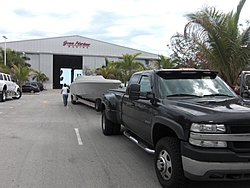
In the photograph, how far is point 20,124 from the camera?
1107cm

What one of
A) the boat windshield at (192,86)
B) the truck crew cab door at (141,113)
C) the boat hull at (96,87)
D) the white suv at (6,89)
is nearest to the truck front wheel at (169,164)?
the truck crew cab door at (141,113)

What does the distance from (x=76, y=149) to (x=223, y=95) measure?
3.79 meters

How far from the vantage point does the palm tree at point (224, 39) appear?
1144 centimetres

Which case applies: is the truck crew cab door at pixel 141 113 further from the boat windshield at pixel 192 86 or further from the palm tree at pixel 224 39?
the palm tree at pixel 224 39

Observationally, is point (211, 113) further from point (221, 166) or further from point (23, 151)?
point (23, 151)

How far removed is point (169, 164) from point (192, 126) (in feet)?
2.83

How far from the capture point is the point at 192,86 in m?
5.37

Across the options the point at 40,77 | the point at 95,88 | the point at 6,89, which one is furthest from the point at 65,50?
the point at 95,88

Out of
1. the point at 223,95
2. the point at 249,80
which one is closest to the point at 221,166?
the point at 223,95

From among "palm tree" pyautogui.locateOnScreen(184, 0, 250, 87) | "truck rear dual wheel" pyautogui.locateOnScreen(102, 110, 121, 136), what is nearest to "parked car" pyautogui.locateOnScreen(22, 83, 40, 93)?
"palm tree" pyautogui.locateOnScreen(184, 0, 250, 87)

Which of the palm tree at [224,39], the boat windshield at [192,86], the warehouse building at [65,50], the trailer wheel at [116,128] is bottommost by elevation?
the trailer wheel at [116,128]

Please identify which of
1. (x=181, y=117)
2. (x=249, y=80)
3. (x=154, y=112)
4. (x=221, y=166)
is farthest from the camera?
(x=249, y=80)

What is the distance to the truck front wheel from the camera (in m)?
4.09

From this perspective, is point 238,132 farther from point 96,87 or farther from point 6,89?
point 6,89
